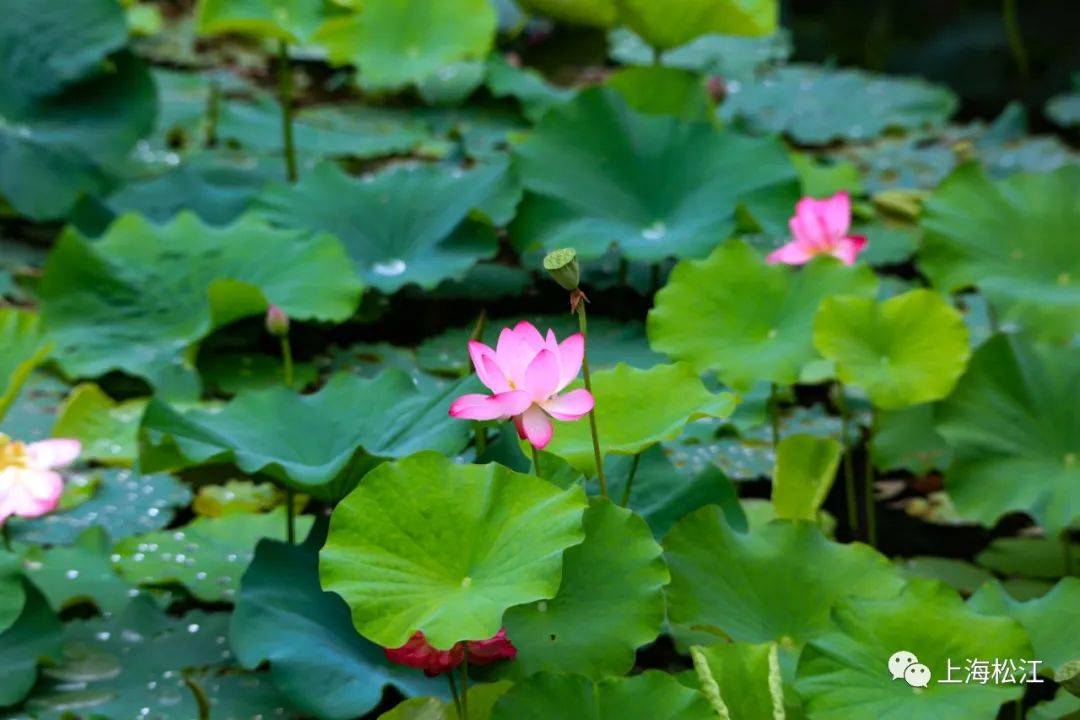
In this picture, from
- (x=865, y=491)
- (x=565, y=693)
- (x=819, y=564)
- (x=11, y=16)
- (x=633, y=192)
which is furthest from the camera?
(x=11, y=16)

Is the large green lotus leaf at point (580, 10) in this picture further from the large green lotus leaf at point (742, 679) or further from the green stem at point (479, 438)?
the large green lotus leaf at point (742, 679)

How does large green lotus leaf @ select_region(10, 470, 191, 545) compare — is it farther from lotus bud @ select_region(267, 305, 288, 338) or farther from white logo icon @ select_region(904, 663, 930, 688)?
white logo icon @ select_region(904, 663, 930, 688)

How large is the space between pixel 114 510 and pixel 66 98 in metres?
1.12

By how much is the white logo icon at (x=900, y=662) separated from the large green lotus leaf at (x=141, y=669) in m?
0.60

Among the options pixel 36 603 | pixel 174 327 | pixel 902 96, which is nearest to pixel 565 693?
pixel 36 603

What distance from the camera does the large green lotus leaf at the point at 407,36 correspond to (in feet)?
8.64

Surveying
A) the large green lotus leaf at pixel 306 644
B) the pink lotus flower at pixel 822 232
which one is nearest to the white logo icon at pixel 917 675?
the large green lotus leaf at pixel 306 644

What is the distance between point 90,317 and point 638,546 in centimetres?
115

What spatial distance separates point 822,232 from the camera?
174 centimetres

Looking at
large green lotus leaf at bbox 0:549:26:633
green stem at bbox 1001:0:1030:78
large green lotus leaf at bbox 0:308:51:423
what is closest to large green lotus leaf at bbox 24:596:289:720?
large green lotus leaf at bbox 0:549:26:633

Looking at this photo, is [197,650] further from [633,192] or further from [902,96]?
[902,96]

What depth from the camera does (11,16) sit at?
8.10 feet

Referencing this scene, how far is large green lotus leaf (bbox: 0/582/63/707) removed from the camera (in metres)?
1.31

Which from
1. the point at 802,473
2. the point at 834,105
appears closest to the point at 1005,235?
the point at 802,473
